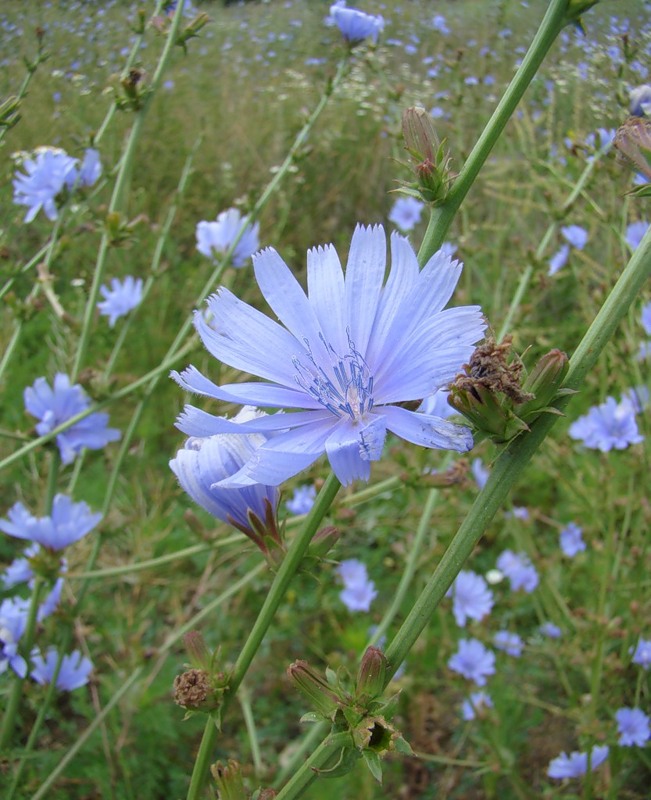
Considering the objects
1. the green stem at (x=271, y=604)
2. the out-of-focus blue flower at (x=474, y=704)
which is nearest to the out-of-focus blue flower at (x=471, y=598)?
the out-of-focus blue flower at (x=474, y=704)

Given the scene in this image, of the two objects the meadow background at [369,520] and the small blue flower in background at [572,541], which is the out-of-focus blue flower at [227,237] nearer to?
the meadow background at [369,520]

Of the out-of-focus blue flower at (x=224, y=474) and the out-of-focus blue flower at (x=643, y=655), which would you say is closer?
the out-of-focus blue flower at (x=224, y=474)

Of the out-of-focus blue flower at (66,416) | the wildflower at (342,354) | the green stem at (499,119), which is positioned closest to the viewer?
the wildflower at (342,354)

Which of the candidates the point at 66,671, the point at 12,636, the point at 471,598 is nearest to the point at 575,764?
the point at 471,598

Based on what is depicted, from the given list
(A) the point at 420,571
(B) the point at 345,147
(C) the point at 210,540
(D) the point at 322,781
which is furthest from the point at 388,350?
(B) the point at 345,147

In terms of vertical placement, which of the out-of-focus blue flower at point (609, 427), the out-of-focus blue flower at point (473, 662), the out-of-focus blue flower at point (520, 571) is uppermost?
the out-of-focus blue flower at point (609, 427)

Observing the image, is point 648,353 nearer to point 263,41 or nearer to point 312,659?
point 312,659

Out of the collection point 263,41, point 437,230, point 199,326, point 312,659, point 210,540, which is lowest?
point 199,326
